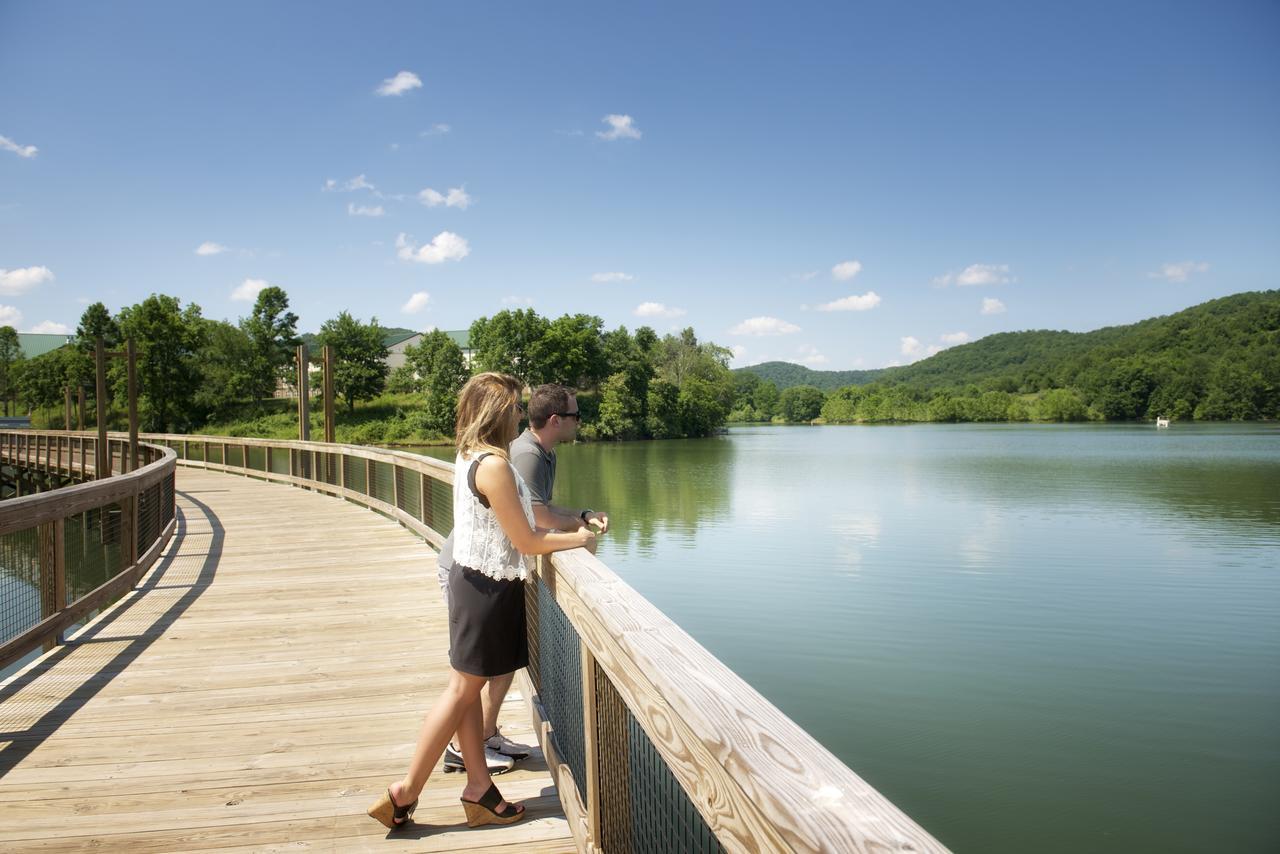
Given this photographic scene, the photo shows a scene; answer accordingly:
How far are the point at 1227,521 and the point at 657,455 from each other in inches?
1226

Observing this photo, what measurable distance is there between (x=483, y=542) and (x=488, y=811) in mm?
896

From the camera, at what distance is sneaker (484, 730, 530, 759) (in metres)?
3.05

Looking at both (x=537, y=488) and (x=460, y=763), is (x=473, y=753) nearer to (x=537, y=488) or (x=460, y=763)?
(x=460, y=763)

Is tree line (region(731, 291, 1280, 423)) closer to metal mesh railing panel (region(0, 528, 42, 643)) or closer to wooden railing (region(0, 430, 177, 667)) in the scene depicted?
metal mesh railing panel (region(0, 528, 42, 643))

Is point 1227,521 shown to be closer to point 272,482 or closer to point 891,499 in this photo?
point 891,499

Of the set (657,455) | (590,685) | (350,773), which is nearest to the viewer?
(590,685)

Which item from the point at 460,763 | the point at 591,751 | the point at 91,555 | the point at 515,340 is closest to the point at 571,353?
the point at 515,340

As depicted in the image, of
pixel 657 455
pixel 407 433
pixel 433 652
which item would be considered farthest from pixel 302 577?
pixel 407 433

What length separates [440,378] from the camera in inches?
2315

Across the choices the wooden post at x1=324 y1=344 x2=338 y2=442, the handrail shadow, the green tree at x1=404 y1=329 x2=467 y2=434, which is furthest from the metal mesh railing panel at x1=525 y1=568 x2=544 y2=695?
the green tree at x1=404 y1=329 x2=467 y2=434

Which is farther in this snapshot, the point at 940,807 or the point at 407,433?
the point at 407,433

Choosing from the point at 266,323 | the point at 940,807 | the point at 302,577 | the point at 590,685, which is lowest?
the point at 940,807

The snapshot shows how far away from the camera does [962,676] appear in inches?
340

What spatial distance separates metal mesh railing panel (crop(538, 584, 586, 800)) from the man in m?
0.22
